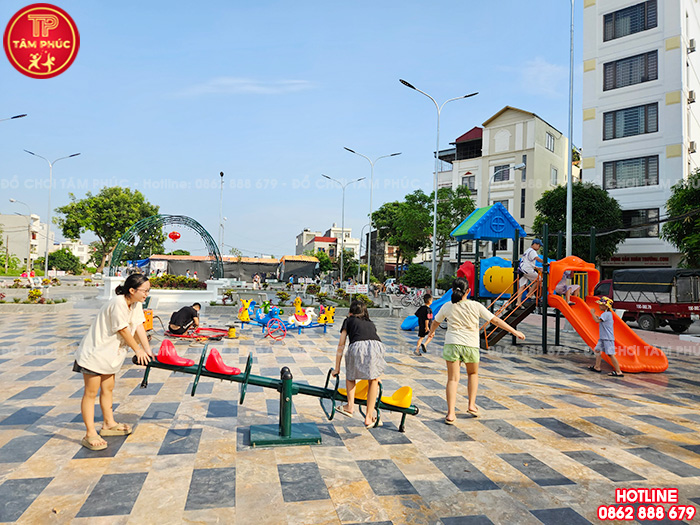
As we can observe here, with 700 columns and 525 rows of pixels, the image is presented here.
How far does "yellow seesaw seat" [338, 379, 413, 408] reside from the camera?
5.23m

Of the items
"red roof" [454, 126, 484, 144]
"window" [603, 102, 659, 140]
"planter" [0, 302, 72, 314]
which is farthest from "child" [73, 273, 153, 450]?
"red roof" [454, 126, 484, 144]

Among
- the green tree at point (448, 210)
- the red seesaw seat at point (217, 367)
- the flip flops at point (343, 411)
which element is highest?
the green tree at point (448, 210)

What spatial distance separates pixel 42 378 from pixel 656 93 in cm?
3205

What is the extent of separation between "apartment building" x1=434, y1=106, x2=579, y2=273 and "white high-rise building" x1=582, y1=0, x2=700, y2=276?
8560 mm

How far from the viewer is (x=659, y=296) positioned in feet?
58.7

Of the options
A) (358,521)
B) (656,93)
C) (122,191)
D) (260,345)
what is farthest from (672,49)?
(122,191)

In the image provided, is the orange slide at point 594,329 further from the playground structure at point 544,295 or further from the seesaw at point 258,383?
the seesaw at point 258,383

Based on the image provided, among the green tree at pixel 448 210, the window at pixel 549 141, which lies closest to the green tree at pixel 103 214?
the green tree at pixel 448 210

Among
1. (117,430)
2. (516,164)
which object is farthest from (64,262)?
(117,430)

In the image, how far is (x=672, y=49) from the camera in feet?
85.4

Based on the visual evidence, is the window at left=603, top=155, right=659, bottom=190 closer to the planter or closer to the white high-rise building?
the white high-rise building

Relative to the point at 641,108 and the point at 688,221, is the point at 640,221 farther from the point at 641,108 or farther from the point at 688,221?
the point at 688,221

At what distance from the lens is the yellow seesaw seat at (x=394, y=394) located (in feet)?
17.2

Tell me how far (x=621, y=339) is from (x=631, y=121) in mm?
23027
